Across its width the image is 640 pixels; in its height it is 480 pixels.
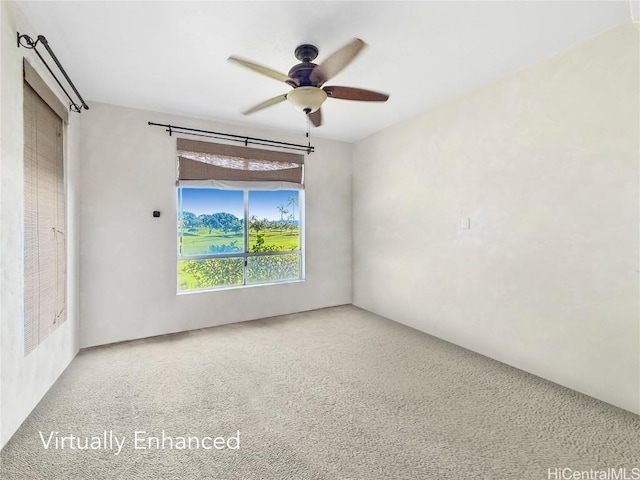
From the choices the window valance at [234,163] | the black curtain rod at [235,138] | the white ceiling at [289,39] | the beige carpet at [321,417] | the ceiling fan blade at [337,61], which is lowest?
the beige carpet at [321,417]

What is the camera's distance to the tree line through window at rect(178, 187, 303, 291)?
12.3ft

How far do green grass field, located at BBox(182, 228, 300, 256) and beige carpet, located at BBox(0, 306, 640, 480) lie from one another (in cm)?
125

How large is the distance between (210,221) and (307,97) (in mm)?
2360

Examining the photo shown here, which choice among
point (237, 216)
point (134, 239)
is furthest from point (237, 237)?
point (134, 239)

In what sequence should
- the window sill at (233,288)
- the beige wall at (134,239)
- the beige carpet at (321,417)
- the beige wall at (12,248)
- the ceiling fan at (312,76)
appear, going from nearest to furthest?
the beige carpet at (321,417) < the beige wall at (12,248) < the ceiling fan at (312,76) < the beige wall at (134,239) < the window sill at (233,288)

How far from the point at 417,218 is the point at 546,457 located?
2.48 metres

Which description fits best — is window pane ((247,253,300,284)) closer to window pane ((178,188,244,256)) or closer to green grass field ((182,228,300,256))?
green grass field ((182,228,300,256))

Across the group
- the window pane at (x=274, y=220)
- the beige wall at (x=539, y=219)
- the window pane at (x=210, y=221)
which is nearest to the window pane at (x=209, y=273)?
the window pane at (x=210, y=221)

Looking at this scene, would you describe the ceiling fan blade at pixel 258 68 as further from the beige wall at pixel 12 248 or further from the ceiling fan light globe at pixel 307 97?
the beige wall at pixel 12 248

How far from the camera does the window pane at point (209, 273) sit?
3746mm

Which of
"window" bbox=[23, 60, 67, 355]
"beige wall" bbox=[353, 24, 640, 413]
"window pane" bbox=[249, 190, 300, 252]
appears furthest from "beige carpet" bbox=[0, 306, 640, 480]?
"window pane" bbox=[249, 190, 300, 252]

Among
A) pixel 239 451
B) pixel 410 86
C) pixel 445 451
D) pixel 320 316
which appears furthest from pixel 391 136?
pixel 239 451

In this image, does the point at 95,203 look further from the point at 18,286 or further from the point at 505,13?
the point at 505,13

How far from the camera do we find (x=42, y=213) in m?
2.19
